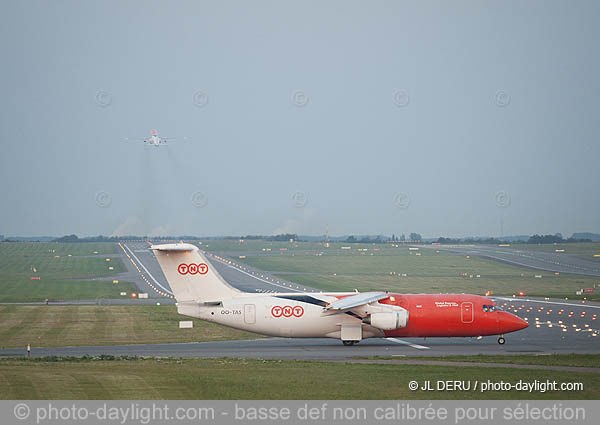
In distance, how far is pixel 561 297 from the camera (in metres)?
69.2

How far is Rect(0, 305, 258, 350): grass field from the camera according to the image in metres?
43.9

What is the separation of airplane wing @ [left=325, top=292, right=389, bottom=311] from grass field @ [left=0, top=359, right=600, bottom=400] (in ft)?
22.1

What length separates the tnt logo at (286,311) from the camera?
39688 mm

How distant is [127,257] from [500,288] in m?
81.2

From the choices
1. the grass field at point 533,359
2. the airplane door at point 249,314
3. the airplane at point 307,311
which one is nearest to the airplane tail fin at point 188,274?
the airplane at point 307,311

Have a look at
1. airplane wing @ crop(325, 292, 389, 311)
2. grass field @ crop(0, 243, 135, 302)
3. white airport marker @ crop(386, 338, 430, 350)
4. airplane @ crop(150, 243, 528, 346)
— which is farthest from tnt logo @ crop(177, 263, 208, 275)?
grass field @ crop(0, 243, 135, 302)

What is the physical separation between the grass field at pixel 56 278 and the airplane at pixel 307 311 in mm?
36696

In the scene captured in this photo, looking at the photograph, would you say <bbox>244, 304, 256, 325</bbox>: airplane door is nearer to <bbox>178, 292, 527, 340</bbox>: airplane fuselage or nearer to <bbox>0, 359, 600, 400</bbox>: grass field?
<bbox>178, 292, 527, 340</bbox>: airplane fuselage

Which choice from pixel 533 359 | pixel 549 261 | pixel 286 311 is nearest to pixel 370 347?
pixel 286 311

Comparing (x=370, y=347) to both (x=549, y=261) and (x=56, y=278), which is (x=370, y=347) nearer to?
(x=56, y=278)

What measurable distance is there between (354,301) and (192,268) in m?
8.99

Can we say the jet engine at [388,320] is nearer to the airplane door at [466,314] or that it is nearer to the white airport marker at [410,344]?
the white airport marker at [410,344]
